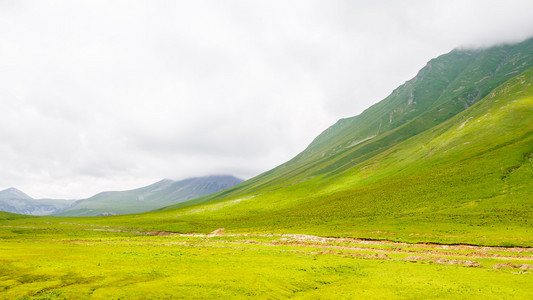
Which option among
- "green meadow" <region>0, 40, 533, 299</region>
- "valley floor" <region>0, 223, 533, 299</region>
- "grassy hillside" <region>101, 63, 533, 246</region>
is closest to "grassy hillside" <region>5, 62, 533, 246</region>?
"grassy hillside" <region>101, 63, 533, 246</region>

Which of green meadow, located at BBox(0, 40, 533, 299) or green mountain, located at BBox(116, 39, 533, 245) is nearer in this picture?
green meadow, located at BBox(0, 40, 533, 299)

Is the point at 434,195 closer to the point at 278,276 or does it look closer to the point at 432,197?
the point at 432,197

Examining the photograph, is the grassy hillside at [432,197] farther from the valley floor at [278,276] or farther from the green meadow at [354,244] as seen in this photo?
the valley floor at [278,276]

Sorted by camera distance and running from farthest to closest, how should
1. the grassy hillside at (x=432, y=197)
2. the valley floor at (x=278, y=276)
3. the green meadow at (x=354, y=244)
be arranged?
1. the grassy hillside at (x=432, y=197)
2. the green meadow at (x=354, y=244)
3. the valley floor at (x=278, y=276)

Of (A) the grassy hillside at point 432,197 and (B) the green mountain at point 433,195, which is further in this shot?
(B) the green mountain at point 433,195

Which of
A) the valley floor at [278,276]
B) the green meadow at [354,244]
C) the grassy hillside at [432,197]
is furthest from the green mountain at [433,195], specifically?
the valley floor at [278,276]

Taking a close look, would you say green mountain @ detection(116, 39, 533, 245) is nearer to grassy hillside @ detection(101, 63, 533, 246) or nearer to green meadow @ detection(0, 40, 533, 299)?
grassy hillside @ detection(101, 63, 533, 246)

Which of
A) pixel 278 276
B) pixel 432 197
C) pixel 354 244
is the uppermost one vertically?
pixel 278 276

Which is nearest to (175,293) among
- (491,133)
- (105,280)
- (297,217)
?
(105,280)

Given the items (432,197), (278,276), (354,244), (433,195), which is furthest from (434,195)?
(278,276)

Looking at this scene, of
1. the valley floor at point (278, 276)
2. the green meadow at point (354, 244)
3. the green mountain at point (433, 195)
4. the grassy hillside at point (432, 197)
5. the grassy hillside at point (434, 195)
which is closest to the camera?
the valley floor at point (278, 276)

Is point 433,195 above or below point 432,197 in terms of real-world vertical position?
above

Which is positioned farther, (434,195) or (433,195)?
(433,195)

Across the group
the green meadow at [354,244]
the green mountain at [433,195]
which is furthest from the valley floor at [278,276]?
the green mountain at [433,195]
